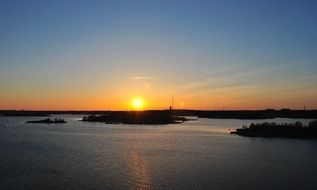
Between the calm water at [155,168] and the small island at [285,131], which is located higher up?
the small island at [285,131]

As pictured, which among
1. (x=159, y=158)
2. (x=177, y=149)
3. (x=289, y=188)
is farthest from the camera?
(x=177, y=149)

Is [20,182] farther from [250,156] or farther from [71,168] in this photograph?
[250,156]

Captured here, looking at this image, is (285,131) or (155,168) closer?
(155,168)

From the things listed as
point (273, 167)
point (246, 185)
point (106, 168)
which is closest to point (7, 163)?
point (106, 168)

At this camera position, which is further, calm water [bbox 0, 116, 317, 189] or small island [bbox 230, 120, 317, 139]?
small island [bbox 230, 120, 317, 139]

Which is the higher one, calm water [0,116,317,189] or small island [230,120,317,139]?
small island [230,120,317,139]

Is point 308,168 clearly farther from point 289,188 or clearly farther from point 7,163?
point 7,163

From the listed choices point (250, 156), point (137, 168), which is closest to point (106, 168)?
point (137, 168)

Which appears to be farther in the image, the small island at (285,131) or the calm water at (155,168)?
the small island at (285,131)

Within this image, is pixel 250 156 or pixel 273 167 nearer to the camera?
pixel 273 167

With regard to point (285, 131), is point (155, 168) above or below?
below

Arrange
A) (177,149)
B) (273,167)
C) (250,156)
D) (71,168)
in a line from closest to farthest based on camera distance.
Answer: (71,168) < (273,167) < (250,156) < (177,149)
